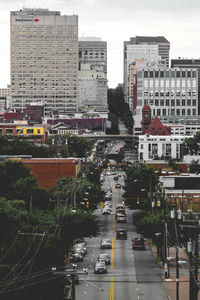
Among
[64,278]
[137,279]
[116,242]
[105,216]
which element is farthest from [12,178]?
[64,278]

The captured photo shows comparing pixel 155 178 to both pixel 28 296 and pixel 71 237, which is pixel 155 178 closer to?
pixel 71 237

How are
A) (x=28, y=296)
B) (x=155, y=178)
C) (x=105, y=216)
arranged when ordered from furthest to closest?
1. (x=155, y=178)
2. (x=105, y=216)
3. (x=28, y=296)

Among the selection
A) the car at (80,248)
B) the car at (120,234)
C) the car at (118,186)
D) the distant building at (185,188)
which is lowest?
the car at (118,186)

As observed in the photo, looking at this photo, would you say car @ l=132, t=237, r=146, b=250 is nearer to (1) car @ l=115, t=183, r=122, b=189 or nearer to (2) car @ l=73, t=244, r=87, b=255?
(2) car @ l=73, t=244, r=87, b=255

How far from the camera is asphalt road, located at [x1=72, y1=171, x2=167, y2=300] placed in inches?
2335

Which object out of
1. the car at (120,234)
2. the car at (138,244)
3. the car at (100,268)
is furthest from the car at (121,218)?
the car at (100,268)

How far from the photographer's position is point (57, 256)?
188 ft

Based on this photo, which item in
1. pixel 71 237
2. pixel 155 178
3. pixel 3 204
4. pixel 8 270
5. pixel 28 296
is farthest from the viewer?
pixel 155 178

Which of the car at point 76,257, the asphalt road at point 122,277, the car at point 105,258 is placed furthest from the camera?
the car at point 76,257

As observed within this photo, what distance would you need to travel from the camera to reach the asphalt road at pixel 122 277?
2335 inches

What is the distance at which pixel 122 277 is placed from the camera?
65.6 metres

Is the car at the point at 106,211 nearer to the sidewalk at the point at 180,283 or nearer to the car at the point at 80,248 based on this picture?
the car at the point at 80,248

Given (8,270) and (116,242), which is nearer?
(8,270)

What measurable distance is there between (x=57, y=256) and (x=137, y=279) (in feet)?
32.5
